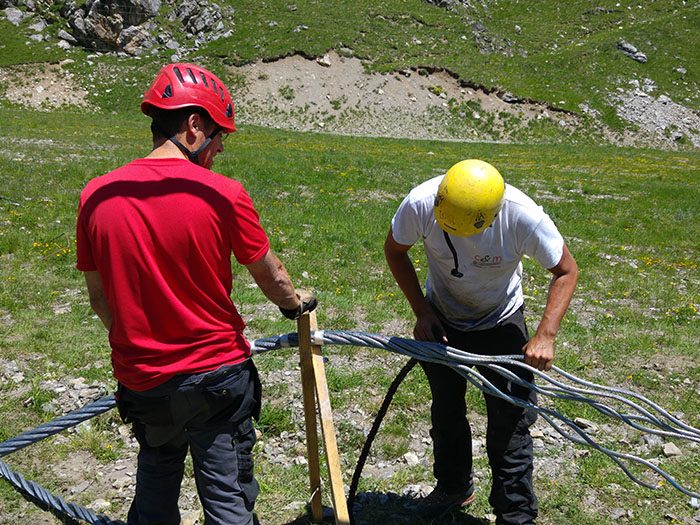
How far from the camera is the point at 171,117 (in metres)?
3.00

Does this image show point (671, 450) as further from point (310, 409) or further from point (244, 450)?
point (244, 450)

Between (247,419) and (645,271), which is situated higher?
(247,419)

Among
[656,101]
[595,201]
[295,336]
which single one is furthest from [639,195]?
[656,101]

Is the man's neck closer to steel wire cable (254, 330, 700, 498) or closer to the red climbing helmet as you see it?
the red climbing helmet

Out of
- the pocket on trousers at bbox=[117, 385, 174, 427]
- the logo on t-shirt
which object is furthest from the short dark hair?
the logo on t-shirt

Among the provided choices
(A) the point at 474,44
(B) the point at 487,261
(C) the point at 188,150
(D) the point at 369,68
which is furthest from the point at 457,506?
(A) the point at 474,44

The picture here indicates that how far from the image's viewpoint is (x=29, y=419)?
17.7ft

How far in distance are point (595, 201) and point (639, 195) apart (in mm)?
2333

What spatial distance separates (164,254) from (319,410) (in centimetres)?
158

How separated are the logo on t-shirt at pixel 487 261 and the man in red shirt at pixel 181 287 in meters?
1.22

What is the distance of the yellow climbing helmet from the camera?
136 inches

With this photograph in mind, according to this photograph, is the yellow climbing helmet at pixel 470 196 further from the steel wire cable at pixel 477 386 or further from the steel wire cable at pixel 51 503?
the steel wire cable at pixel 51 503

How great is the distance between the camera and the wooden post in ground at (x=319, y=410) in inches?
145

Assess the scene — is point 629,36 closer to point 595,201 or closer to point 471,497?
point 595,201
